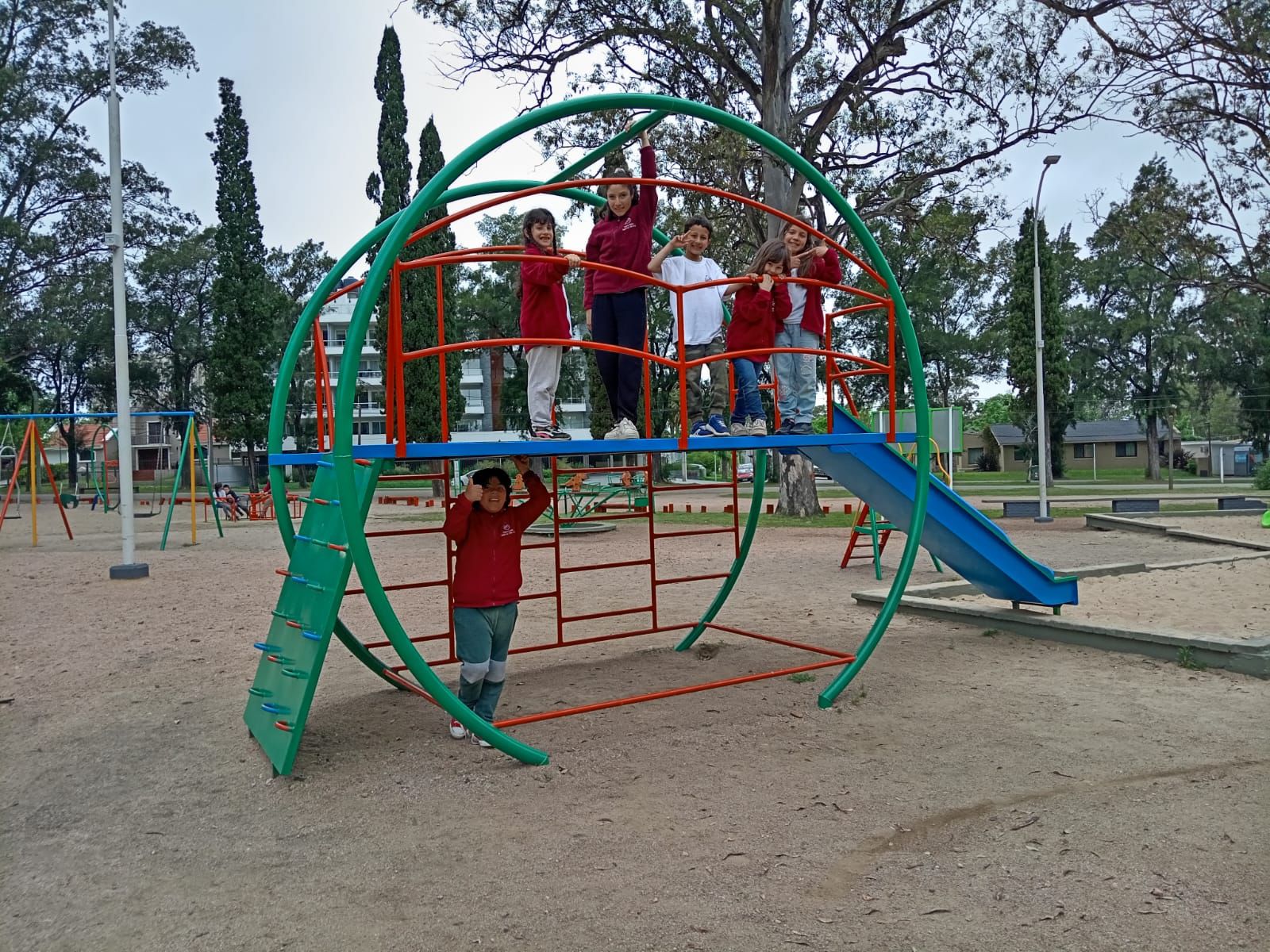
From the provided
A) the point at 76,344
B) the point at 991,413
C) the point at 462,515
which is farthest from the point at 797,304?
the point at 991,413

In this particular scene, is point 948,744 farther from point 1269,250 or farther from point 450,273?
point 450,273

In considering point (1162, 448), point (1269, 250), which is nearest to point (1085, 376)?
point (1162, 448)

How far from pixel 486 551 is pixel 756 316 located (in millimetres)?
2243

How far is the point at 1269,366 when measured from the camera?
48.8 m

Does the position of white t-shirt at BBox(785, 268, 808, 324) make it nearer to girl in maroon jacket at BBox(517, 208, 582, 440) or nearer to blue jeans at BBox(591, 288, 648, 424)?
blue jeans at BBox(591, 288, 648, 424)

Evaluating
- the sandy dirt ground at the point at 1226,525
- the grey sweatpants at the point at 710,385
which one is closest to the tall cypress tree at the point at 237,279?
the sandy dirt ground at the point at 1226,525

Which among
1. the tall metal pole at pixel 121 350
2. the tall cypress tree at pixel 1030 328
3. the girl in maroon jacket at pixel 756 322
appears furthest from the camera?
the tall cypress tree at pixel 1030 328

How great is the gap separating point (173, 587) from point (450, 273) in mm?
26121

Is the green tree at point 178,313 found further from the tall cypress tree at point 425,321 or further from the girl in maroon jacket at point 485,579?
the girl in maroon jacket at point 485,579

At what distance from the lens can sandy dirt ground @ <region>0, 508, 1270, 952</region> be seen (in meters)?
3.03

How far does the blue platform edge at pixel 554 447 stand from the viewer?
14.0 ft

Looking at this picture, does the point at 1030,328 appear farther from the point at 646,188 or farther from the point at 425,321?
the point at 646,188

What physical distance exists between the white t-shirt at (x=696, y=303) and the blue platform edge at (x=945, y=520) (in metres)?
0.97

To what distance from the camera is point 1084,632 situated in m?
7.02
